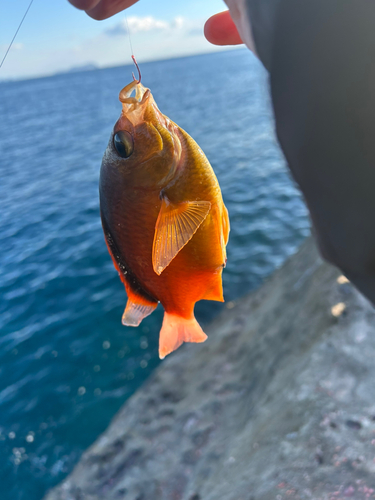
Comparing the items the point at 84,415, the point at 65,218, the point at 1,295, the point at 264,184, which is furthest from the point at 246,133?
the point at 84,415

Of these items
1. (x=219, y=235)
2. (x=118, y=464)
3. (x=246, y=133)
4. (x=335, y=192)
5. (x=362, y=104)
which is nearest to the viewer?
(x=362, y=104)

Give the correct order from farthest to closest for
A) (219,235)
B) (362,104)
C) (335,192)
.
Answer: (219,235) → (335,192) → (362,104)

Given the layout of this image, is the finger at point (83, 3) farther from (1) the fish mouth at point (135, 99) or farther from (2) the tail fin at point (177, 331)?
(2) the tail fin at point (177, 331)

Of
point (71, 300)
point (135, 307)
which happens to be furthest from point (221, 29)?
point (71, 300)

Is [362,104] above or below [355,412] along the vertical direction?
above

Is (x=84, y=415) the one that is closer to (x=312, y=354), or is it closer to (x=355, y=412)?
(x=312, y=354)
